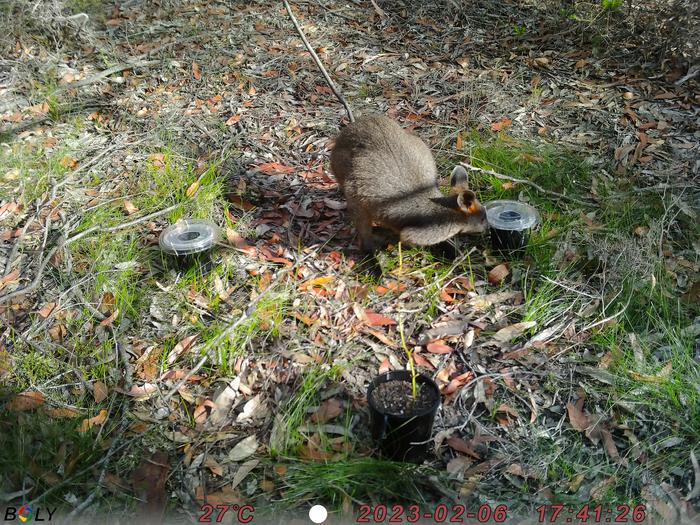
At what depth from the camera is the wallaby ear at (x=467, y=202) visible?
4.09 metres

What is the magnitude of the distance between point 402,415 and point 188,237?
7.11 feet

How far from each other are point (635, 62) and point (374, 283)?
172 inches

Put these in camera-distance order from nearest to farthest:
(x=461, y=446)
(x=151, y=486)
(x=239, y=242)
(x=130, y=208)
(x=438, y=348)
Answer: (x=151, y=486), (x=461, y=446), (x=438, y=348), (x=239, y=242), (x=130, y=208)

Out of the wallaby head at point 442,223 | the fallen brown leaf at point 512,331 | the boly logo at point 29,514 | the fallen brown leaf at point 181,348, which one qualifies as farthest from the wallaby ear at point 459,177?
the boly logo at point 29,514

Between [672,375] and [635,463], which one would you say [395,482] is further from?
[672,375]

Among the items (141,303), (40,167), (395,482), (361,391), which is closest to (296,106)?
(40,167)

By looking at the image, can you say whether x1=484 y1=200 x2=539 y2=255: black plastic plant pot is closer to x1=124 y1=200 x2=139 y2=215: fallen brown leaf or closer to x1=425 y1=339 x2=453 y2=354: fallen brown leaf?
x1=425 y1=339 x2=453 y2=354: fallen brown leaf

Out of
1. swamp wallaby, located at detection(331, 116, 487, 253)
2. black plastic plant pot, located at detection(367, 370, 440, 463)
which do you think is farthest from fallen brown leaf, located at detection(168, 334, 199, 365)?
swamp wallaby, located at detection(331, 116, 487, 253)

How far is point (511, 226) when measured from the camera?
418 centimetres

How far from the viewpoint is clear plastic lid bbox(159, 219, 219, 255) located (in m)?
4.15

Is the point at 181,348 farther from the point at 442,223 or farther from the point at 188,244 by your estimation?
the point at 442,223

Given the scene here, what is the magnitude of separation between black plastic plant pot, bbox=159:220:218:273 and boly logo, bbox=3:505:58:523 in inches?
69.6

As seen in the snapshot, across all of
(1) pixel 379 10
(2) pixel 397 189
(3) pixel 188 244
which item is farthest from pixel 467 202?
(1) pixel 379 10

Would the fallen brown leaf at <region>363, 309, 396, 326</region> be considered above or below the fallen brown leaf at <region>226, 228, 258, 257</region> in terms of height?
below
